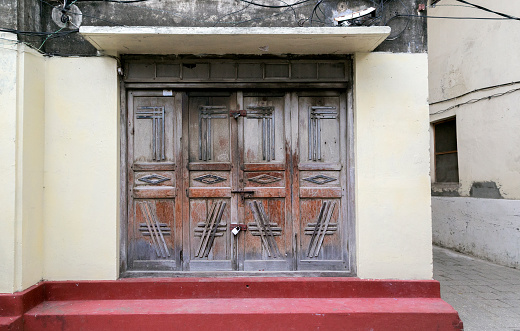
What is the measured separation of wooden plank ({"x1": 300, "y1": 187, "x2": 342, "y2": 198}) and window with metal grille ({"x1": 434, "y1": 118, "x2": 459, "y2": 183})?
17.7 feet

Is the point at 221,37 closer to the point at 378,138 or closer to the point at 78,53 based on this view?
the point at 78,53

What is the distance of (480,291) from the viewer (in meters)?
5.54

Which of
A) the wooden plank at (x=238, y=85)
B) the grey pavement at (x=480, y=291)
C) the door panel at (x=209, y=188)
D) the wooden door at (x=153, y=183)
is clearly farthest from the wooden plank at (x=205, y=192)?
the grey pavement at (x=480, y=291)

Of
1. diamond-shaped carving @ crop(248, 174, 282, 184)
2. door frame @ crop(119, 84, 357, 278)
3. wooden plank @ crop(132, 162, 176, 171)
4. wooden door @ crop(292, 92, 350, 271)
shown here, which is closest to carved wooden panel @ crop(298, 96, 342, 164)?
wooden door @ crop(292, 92, 350, 271)

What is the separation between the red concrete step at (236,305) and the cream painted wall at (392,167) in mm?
299

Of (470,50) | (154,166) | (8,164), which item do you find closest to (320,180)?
(154,166)

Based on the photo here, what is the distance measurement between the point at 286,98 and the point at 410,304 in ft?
9.30

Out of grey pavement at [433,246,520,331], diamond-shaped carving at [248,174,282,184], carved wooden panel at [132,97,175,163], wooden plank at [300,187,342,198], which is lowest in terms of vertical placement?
grey pavement at [433,246,520,331]

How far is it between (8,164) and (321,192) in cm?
358

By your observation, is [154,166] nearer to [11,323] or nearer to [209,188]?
[209,188]

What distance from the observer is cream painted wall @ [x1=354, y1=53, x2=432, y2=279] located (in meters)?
4.39

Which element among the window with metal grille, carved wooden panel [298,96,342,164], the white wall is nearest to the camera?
carved wooden panel [298,96,342,164]

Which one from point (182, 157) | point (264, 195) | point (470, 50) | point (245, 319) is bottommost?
point (245, 319)

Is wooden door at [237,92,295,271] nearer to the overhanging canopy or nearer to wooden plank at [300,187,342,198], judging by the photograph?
wooden plank at [300,187,342,198]
